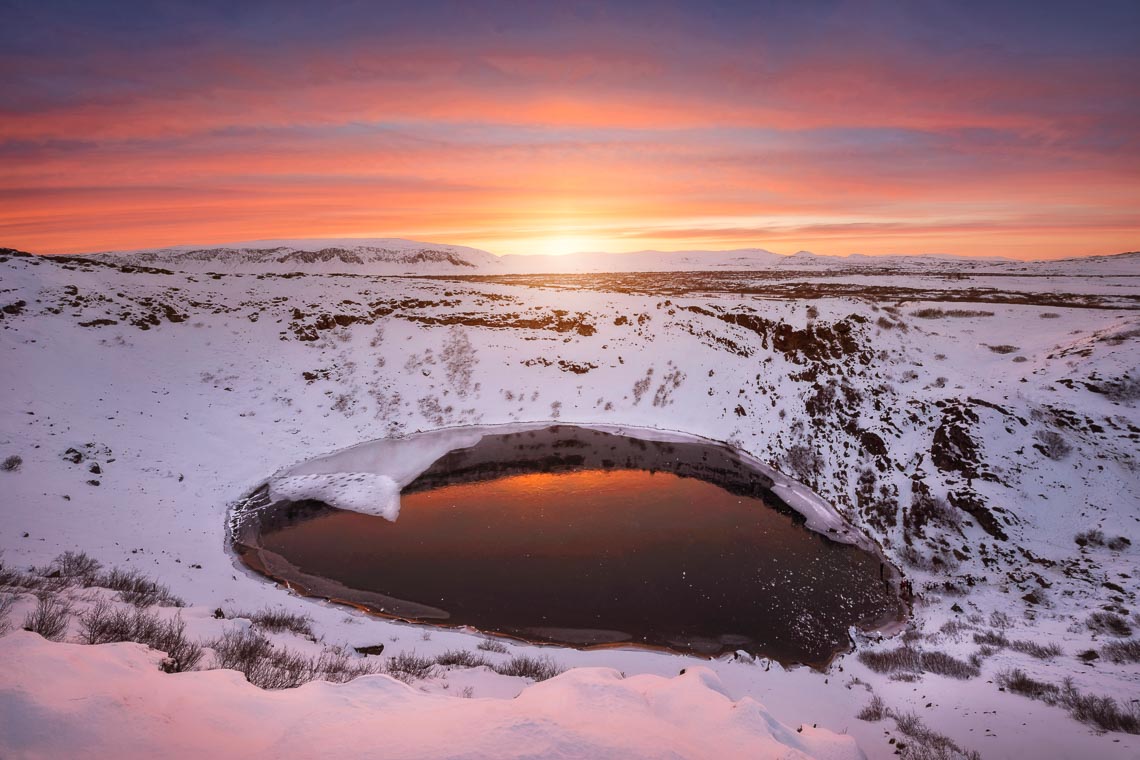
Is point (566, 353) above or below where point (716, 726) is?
above

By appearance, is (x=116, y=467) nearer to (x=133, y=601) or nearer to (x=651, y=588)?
(x=133, y=601)

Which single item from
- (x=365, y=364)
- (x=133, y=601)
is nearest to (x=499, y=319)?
(x=365, y=364)

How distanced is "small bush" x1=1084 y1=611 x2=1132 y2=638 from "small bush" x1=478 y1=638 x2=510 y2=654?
17001 mm

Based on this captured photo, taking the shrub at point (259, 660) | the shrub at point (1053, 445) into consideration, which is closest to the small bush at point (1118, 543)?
the shrub at point (1053, 445)

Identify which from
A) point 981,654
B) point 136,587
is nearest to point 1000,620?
point 981,654

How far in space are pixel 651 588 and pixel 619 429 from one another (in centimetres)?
1623

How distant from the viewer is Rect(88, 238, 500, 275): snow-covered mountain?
105812mm

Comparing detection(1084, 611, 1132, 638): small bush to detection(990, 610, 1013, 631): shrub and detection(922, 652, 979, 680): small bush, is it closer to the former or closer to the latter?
detection(990, 610, 1013, 631): shrub

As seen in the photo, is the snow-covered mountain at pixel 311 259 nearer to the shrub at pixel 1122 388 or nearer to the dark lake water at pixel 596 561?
the dark lake water at pixel 596 561

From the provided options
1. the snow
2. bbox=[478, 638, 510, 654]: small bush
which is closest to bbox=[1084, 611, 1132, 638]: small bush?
Result: the snow

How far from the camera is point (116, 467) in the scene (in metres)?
21.6

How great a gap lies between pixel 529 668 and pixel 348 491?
1598cm

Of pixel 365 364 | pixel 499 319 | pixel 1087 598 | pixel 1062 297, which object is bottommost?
pixel 1087 598

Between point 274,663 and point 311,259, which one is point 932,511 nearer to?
point 274,663
